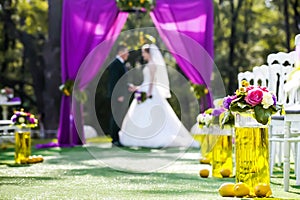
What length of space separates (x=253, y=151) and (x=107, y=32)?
20.1ft

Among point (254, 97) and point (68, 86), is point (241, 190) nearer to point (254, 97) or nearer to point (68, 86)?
point (254, 97)

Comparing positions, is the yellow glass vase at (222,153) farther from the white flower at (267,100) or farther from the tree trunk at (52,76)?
the tree trunk at (52,76)

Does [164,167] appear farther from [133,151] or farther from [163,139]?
[163,139]

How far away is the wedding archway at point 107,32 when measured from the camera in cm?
984

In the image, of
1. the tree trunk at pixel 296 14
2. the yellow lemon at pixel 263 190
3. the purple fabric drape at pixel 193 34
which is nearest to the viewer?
the yellow lemon at pixel 263 190

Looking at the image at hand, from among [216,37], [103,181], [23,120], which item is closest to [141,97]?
[23,120]

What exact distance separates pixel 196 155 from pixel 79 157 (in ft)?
5.20

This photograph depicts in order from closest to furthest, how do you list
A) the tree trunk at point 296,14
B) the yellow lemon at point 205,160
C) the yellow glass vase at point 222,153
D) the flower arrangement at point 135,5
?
the yellow glass vase at point 222,153, the yellow lemon at point 205,160, the flower arrangement at point 135,5, the tree trunk at point 296,14

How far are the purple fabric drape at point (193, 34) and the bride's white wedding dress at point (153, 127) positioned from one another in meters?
1.00

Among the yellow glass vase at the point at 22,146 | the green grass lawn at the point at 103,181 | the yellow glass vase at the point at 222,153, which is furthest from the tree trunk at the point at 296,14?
the yellow glass vase at the point at 222,153

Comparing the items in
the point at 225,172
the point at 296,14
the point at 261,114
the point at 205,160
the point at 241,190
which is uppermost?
the point at 296,14

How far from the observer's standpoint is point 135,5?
10172mm

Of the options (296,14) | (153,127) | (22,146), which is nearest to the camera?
(22,146)

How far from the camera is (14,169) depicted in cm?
683
